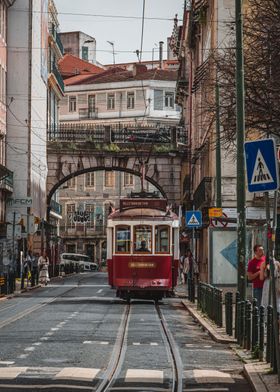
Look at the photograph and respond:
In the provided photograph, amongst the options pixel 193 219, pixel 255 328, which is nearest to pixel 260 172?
pixel 255 328

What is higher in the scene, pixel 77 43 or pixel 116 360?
pixel 77 43

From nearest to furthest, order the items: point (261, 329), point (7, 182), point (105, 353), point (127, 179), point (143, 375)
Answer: point (143, 375) < point (261, 329) < point (105, 353) < point (7, 182) < point (127, 179)

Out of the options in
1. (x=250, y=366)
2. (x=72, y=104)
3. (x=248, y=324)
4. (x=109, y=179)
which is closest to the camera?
(x=250, y=366)

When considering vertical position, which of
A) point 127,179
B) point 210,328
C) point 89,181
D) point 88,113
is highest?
point 88,113

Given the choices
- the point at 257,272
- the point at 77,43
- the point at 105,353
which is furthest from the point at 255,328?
the point at 77,43

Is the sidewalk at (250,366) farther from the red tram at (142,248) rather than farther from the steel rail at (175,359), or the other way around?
the red tram at (142,248)

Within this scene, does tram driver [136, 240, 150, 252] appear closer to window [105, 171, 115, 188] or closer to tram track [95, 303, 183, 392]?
tram track [95, 303, 183, 392]

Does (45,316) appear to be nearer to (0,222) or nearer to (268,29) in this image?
(268,29)

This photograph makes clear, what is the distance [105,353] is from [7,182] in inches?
1897

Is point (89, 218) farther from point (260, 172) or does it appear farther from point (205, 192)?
point (260, 172)

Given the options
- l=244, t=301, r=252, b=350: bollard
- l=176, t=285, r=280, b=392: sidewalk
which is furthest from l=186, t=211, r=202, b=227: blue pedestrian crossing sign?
l=244, t=301, r=252, b=350: bollard

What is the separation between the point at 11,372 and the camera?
51.8ft

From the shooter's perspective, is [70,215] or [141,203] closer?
[141,203]

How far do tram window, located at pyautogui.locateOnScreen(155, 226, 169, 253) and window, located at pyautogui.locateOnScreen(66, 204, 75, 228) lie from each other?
80644 mm
